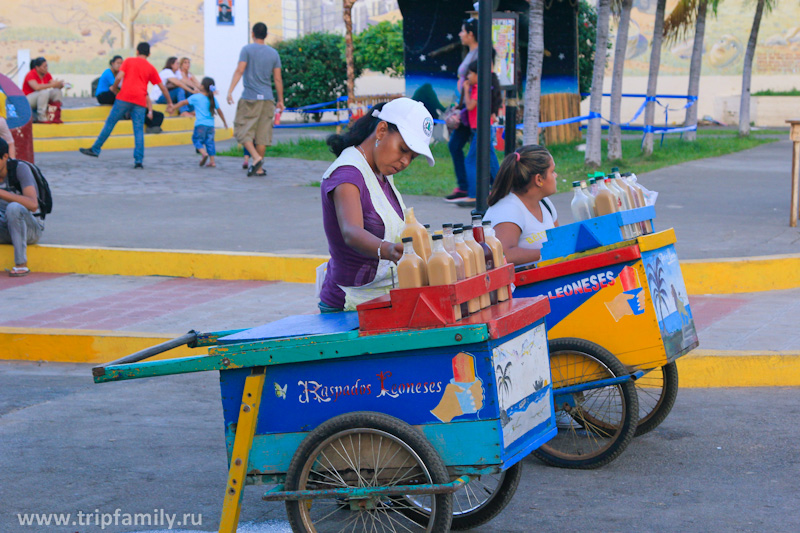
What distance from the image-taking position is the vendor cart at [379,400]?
10.7ft

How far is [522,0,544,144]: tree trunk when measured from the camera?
→ 13.4 metres

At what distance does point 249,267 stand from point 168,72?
1542cm

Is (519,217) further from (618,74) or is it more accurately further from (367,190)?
(618,74)

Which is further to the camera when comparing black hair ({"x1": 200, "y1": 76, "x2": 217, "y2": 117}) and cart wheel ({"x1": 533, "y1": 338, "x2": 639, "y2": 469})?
black hair ({"x1": 200, "y1": 76, "x2": 217, "y2": 117})

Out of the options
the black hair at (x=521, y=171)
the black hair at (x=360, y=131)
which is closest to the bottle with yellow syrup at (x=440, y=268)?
the black hair at (x=360, y=131)

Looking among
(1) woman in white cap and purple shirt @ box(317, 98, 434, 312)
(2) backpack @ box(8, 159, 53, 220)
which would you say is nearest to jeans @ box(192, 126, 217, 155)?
(2) backpack @ box(8, 159, 53, 220)

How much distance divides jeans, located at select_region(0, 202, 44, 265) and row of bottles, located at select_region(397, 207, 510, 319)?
6.14 metres

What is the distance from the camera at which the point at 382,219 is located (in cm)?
398

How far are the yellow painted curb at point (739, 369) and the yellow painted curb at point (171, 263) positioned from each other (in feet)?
11.7

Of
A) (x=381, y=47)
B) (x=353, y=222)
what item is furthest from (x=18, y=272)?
(x=381, y=47)

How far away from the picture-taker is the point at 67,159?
16.9 meters

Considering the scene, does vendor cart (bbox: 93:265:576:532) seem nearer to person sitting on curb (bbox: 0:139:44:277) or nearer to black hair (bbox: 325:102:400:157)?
black hair (bbox: 325:102:400:157)

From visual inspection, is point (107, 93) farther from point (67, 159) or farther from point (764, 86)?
point (764, 86)

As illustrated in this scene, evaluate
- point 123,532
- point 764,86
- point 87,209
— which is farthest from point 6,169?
point 764,86
